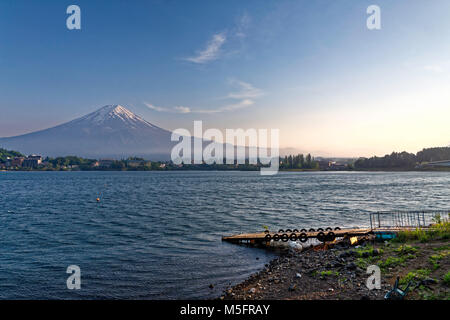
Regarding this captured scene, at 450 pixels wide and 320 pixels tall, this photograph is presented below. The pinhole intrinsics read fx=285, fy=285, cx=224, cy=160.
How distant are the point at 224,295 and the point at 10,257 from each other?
18.4 meters

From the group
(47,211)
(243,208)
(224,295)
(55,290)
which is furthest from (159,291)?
(47,211)

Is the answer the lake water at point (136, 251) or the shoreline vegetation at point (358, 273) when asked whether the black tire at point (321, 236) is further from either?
the lake water at point (136, 251)

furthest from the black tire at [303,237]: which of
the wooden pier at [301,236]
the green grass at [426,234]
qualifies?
the green grass at [426,234]

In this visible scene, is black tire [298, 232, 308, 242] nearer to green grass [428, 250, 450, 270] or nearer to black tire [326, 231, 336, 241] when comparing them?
black tire [326, 231, 336, 241]

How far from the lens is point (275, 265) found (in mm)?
17906

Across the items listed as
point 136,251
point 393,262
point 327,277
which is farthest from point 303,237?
point 136,251

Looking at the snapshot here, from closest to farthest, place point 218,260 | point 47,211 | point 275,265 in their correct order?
1. point 275,265
2. point 218,260
3. point 47,211

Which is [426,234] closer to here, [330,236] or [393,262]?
[393,262]

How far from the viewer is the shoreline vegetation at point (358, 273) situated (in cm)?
1075

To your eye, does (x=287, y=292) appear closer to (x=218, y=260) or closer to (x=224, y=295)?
(x=224, y=295)

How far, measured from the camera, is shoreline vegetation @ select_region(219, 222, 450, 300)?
1075 cm

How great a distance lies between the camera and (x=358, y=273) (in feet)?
43.1

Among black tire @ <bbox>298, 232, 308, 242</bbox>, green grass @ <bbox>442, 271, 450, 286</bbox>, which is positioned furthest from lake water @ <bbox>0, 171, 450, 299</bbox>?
green grass @ <bbox>442, 271, 450, 286</bbox>
